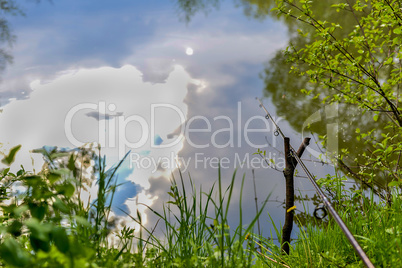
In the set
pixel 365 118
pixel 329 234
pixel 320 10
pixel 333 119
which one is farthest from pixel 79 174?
pixel 320 10

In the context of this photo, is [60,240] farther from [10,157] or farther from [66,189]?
[10,157]

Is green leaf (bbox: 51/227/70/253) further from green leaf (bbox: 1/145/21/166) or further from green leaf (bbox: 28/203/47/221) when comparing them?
green leaf (bbox: 1/145/21/166)

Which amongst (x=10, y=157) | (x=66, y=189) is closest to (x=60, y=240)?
(x=66, y=189)

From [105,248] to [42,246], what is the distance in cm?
62

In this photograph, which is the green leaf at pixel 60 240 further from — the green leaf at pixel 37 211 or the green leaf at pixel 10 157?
the green leaf at pixel 10 157

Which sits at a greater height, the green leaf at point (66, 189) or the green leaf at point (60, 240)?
the green leaf at point (66, 189)

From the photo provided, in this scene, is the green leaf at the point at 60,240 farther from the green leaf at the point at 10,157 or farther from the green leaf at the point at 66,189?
the green leaf at the point at 10,157

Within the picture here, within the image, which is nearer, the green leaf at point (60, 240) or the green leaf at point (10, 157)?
the green leaf at point (60, 240)

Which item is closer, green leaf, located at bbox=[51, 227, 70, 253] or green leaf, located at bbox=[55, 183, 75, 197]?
green leaf, located at bbox=[51, 227, 70, 253]

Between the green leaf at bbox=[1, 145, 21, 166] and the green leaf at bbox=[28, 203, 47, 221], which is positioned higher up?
the green leaf at bbox=[1, 145, 21, 166]

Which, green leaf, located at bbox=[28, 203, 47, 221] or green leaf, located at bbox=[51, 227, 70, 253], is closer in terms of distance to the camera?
green leaf, located at bbox=[51, 227, 70, 253]

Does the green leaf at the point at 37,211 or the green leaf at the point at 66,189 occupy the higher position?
the green leaf at the point at 66,189

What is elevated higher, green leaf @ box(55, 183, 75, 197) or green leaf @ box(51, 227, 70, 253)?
green leaf @ box(55, 183, 75, 197)

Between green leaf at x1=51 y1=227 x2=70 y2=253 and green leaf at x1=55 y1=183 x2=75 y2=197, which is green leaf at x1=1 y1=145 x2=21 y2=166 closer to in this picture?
green leaf at x1=55 y1=183 x2=75 y2=197
